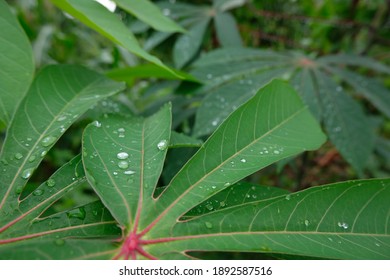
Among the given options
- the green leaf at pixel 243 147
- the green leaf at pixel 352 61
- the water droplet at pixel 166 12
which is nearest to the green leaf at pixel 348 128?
the green leaf at pixel 352 61

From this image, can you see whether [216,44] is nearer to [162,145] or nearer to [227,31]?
[227,31]

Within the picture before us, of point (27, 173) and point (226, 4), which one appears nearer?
point (27, 173)

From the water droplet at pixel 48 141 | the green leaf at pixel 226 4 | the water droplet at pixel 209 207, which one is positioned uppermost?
the green leaf at pixel 226 4

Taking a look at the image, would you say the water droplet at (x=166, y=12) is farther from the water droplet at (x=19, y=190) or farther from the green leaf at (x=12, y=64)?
the water droplet at (x=19, y=190)

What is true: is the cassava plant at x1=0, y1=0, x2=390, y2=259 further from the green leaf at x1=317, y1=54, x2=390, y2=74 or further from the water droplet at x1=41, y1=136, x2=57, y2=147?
the green leaf at x1=317, y1=54, x2=390, y2=74

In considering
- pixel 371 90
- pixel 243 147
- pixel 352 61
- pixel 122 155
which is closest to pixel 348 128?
pixel 371 90

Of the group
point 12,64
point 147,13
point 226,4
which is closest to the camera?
point 12,64

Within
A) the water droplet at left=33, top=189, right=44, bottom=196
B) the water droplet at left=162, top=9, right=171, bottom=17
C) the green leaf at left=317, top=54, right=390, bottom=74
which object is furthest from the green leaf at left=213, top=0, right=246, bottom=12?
the water droplet at left=33, top=189, right=44, bottom=196
